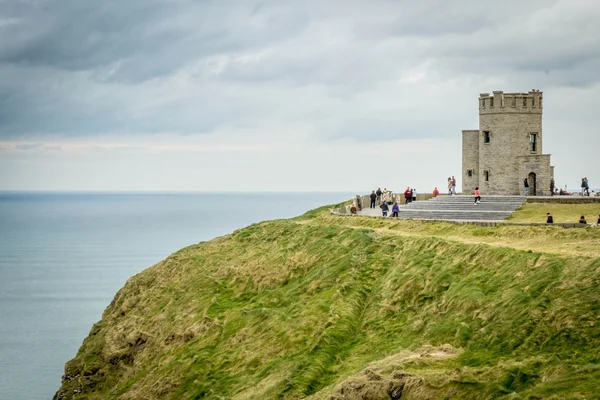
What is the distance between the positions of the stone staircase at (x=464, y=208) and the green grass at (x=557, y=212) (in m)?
0.79

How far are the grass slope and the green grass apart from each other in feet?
23.0

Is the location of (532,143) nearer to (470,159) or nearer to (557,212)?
(470,159)

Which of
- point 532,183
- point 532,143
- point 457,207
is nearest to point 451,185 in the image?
point 532,143

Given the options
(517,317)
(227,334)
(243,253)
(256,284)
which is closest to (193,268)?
(243,253)

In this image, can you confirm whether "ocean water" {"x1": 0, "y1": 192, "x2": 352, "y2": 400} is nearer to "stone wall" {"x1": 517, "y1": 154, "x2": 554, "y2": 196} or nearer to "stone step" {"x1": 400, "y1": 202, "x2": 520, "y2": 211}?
"stone step" {"x1": 400, "y1": 202, "x2": 520, "y2": 211}

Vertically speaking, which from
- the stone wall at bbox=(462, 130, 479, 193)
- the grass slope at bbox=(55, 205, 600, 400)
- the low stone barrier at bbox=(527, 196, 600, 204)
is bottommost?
the grass slope at bbox=(55, 205, 600, 400)

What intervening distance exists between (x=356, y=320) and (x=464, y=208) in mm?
22787

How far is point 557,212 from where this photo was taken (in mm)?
47719

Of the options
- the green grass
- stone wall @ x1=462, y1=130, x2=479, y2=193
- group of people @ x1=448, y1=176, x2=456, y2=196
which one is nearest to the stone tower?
stone wall @ x1=462, y1=130, x2=479, y2=193

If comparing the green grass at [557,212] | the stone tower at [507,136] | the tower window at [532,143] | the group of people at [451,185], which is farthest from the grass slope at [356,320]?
the tower window at [532,143]

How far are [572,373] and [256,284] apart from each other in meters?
24.2

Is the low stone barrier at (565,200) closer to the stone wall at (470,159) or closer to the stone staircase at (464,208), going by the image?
the stone staircase at (464,208)

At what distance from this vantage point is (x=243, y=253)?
4959cm

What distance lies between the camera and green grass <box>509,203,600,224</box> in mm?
44938
